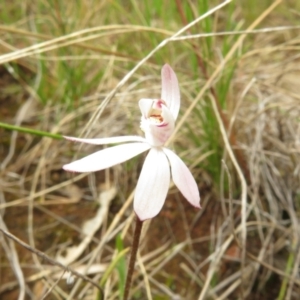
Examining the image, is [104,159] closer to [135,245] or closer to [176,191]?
[135,245]

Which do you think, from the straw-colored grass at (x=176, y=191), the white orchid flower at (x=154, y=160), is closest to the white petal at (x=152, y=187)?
the white orchid flower at (x=154, y=160)

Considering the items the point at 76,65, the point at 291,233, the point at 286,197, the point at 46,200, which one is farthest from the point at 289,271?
the point at 76,65

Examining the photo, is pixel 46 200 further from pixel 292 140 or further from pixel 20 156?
pixel 292 140

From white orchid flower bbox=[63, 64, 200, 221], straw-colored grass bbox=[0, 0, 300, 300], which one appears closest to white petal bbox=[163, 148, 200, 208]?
white orchid flower bbox=[63, 64, 200, 221]

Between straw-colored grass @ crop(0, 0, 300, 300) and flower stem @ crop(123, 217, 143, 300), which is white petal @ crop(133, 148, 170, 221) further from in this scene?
straw-colored grass @ crop(0, 0, 300, 300)

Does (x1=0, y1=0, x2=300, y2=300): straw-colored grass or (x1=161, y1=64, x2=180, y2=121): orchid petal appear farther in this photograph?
(x1=0, y1=0, x2=300, y2=300): straw-colored grass

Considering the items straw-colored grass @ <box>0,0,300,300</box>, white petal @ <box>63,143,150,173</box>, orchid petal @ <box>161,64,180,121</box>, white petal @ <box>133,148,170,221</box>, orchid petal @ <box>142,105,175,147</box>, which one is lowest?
straw-colored grass @ <box>0,0,300,300</box>
